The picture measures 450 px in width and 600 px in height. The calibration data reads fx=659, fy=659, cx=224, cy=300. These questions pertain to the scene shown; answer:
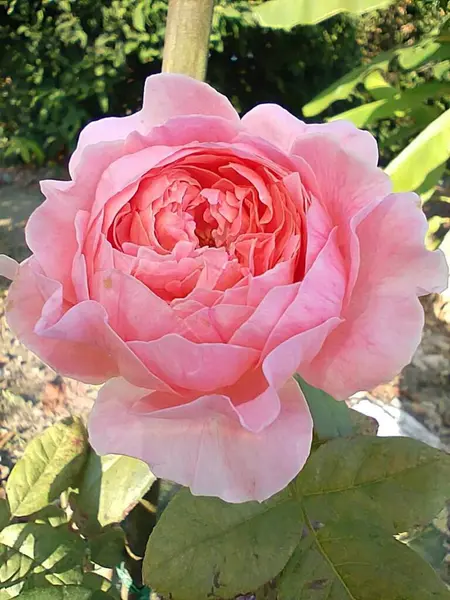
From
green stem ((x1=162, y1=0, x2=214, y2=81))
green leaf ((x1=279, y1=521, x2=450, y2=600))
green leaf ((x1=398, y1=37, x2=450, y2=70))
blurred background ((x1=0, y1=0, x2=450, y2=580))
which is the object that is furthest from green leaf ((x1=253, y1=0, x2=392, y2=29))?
green leaf ((x1=279, y1=521, x2=450, y2=600))

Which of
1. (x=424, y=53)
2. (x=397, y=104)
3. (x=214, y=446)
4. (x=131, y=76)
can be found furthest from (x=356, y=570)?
(x=131, y=76)

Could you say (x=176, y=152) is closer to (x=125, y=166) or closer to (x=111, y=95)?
(x=125, y=166)

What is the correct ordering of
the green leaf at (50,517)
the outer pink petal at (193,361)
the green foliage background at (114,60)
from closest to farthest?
the outer pink petal at (193,361)
the green leaf at (50,517)
the green foliage background at (114,60)

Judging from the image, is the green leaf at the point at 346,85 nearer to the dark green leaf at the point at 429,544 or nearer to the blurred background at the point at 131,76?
the blurred background at the point at 131,76

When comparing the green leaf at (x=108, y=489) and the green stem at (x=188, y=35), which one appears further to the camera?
the green leaf at (x=108, y=489)

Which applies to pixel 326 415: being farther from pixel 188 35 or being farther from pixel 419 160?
pixel 419 160

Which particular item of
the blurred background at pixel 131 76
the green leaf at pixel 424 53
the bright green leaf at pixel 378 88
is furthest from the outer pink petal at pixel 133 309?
the bright green leaf at pixel 378 88

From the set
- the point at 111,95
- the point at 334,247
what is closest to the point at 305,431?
the point at 334,247

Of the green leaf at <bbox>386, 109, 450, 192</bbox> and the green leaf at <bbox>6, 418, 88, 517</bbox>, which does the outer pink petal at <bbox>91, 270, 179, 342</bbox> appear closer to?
the green leaf at <bbox>6, 418, 88, 517</bbox>
